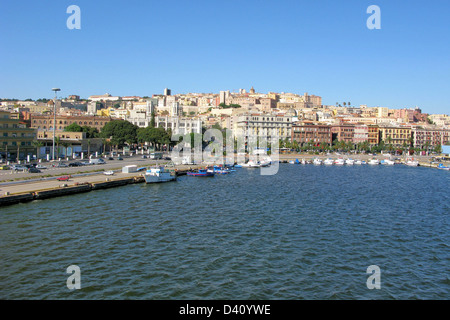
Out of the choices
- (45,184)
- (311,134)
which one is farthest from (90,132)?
(311,134)

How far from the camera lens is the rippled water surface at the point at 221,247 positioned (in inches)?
554

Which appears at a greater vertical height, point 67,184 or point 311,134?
point 311,134

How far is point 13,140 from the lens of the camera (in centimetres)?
5134

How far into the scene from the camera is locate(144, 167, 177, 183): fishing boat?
41469 mm

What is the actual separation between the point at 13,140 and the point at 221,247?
142ft

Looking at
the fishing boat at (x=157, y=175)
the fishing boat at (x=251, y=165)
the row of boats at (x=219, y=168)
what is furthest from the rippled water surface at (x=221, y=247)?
the fishing boat at (x=251, y=165)

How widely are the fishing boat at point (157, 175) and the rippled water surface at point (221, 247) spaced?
873 centimetres

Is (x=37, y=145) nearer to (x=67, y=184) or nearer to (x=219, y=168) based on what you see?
(x=67, y=184)

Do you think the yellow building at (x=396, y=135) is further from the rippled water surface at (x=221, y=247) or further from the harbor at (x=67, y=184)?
the rippled water surface at (x=221, y=247)

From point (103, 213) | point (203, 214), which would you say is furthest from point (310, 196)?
point (103, 213)

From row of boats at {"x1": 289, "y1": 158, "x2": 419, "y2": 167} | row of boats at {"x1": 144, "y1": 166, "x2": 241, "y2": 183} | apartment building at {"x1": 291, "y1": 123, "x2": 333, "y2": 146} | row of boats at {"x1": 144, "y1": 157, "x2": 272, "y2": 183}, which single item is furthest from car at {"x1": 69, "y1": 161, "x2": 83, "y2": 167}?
apartment building at {"x1": 291, "y1": 123, "x2": 333, "y2": 146}

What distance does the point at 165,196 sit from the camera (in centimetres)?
3344

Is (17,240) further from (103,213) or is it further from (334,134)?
(334,134)
